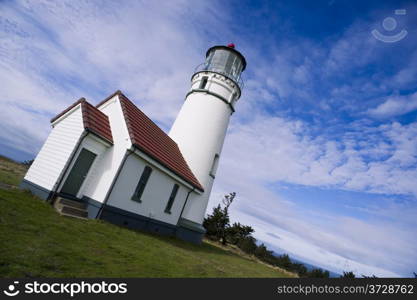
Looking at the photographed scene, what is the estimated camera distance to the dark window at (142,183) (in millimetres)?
12070

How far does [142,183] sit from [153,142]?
263 centimetres

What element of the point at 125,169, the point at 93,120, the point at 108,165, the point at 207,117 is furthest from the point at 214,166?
the point at 93,120

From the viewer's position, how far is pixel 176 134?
1814 centimetres

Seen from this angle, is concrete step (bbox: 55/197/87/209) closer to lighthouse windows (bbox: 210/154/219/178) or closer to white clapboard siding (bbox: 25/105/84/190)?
white clapboard siding (bbox: 25/105/84/190)

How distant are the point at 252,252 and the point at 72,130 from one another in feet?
76.0

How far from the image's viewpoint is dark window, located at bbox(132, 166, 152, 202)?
1207 cm

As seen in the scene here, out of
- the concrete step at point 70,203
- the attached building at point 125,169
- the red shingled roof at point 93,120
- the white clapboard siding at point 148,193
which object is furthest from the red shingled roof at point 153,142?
the concrete step at point 70,203

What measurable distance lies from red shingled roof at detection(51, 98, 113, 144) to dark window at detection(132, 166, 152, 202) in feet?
7.65

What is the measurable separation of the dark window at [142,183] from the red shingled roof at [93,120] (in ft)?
7.65

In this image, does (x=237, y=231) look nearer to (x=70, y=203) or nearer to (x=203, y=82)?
(x=203, y=82)

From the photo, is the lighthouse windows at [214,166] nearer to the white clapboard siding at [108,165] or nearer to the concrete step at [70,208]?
→ the white clapboard siding at [108,165]

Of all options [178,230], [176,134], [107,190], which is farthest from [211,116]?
[107,190]

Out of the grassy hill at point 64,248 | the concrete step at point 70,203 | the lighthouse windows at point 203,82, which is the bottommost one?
the grassy hill at point 64,248

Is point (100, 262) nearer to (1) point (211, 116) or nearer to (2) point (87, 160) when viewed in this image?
(2) point (87, 160)
